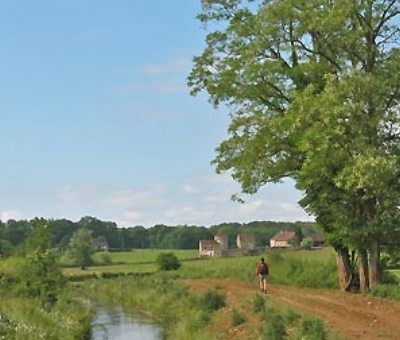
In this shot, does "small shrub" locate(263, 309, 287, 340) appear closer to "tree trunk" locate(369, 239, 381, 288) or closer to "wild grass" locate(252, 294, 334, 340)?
"wild grass" locate(252, 294, 334, 340)

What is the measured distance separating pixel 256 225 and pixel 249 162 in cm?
12453

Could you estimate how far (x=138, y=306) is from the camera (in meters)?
43.2

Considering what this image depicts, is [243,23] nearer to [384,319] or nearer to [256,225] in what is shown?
[384,319]

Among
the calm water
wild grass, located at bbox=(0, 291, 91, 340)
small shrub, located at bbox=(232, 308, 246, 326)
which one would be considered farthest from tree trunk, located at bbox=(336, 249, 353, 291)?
wild grass, located at bbox=(0, 291, 91, 340)

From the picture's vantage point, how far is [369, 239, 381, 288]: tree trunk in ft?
104

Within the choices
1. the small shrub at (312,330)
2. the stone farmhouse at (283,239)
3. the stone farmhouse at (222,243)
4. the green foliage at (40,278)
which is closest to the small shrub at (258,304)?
the small shrub at (312,330)

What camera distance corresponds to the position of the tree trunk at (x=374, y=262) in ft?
104

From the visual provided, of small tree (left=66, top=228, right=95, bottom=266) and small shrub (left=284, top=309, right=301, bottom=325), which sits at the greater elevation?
small tree (left=66, top=228, right=95, bottom=266)

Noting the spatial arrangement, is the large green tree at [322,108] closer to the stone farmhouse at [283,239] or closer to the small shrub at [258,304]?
the small shrub at [258,304]

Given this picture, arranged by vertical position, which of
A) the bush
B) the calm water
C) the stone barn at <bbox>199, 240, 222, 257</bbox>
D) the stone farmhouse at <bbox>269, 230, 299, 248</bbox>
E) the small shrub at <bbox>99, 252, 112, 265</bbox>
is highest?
the stone farmhouse at <bbox>269, 230, 299, 248</bbox>

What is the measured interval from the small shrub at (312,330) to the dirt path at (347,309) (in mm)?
1158

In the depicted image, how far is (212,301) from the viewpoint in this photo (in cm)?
2903

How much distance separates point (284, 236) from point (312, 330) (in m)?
122

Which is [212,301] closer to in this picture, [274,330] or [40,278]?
[40,278]
